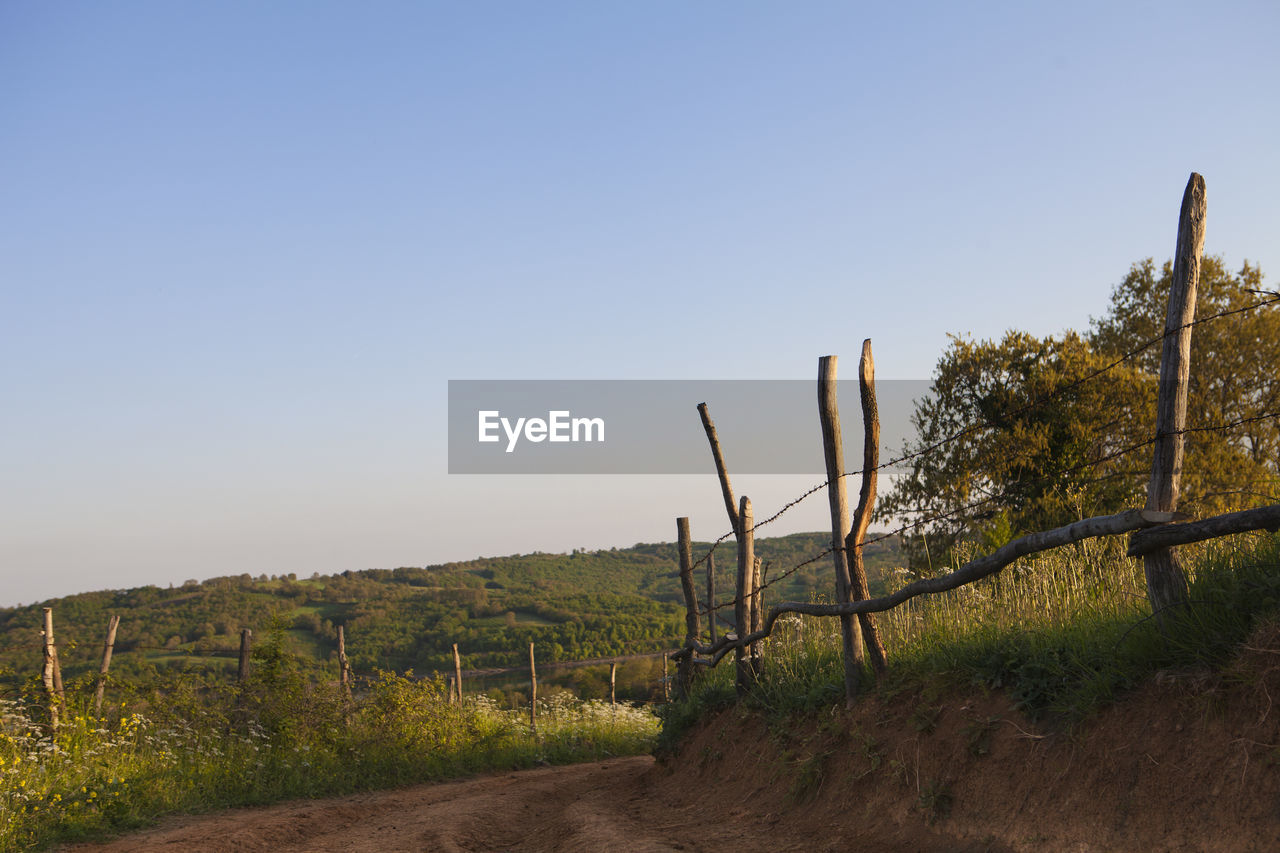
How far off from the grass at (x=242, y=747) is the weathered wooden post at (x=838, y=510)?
7.09 metres

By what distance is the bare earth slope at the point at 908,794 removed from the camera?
3.46 meters

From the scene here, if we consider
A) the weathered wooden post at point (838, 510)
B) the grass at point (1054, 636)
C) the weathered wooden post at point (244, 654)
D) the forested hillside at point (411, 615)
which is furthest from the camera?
the forested hillside at point (411, 615)

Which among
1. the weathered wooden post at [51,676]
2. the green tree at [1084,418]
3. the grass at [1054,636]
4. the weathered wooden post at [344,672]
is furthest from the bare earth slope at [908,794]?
the green tree at [1084,418]

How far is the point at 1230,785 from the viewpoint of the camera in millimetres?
3350

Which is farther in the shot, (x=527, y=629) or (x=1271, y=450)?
(x=527, y=629)

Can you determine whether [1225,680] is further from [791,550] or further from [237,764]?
[791,550]

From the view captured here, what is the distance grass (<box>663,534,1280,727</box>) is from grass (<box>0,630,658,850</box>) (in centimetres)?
649

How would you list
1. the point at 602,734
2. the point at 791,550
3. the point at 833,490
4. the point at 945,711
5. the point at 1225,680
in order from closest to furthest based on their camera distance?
the point at 1225,680, the point at 945,711, the point at 833,490, the point at 602,734, the point at 791,550

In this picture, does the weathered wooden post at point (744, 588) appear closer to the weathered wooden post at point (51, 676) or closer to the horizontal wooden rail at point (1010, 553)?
the horizontal wooden rail at point (1010, 553)

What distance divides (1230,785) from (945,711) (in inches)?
75.4

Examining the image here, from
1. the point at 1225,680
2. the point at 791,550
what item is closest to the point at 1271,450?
the point at 1225,680

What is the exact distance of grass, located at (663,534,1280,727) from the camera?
3973 millimetres

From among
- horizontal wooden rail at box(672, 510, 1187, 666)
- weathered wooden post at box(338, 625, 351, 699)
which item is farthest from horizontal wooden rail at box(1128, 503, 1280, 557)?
weathered wooden post at box(338, 625, 351, 699)

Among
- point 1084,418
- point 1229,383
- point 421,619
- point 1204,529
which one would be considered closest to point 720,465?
point 1204,529
